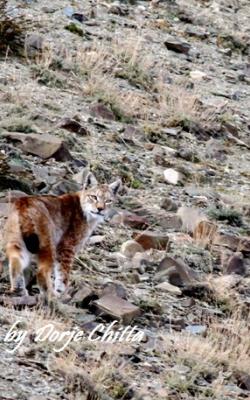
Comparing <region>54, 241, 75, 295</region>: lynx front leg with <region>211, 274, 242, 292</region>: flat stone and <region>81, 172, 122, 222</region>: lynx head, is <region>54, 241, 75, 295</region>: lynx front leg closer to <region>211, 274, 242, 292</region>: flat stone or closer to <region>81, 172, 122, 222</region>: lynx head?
<region>81, 172, 122, 222</region>: lynx head

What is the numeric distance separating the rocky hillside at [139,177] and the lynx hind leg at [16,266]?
13 centimetres

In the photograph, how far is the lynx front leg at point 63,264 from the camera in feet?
31.2

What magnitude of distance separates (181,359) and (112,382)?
1008mm

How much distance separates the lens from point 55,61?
1717 centimetres

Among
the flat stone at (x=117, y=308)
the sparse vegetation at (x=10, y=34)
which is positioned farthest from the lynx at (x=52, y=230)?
the sparse vegetation at (x=10, y=34)

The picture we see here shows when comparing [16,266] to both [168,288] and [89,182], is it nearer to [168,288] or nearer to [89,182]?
[89,182]

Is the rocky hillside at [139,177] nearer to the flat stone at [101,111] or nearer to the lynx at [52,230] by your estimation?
the flat stone at [101,111]

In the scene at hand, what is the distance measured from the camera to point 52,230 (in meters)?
9.52

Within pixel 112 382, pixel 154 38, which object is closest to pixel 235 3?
pixel 154 38

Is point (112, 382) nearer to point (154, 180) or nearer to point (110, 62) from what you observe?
point (154, 180)

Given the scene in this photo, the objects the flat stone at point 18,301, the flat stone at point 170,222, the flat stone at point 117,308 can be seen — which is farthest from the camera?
the flat stone at point 170,222

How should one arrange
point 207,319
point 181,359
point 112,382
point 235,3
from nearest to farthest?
point 112,382 → point 181,359 → point 207,319 → point 235,3

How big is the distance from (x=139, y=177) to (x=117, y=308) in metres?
5.17

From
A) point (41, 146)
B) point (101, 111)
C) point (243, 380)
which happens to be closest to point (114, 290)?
point (243, 380)
